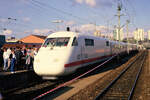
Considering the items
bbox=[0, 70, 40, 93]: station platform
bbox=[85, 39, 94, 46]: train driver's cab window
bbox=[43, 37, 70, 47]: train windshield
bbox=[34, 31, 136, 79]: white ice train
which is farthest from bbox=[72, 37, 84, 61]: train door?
bbox=[0, 70, 40, 93]: station platform

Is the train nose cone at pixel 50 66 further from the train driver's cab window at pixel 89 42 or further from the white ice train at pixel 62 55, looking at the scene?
the train driver's cab window at pixel 89 42

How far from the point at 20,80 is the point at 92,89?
489 cm

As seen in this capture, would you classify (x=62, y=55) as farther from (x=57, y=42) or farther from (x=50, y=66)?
(x=57, y=42)

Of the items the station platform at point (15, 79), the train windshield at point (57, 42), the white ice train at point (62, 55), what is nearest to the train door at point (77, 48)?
the white ice train at point (62, 55)

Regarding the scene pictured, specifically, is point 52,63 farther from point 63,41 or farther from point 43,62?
point 63,41

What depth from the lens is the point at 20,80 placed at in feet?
35.3

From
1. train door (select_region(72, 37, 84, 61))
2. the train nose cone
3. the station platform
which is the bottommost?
the station platform

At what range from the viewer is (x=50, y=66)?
9.45 m

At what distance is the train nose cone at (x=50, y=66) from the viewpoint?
9.41 metres

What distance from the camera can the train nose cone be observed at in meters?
9.41

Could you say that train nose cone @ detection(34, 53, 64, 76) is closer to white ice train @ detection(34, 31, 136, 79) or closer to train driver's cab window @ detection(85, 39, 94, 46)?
white ice train @ detection(34, 31, 136, 79)

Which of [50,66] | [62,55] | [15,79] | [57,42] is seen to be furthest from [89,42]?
[15,79]

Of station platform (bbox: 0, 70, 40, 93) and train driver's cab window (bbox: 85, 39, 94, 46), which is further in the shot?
train driver's cab window (bbox: 85, 39, 94, 46)

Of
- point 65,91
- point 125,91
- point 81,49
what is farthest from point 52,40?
point 125,91
